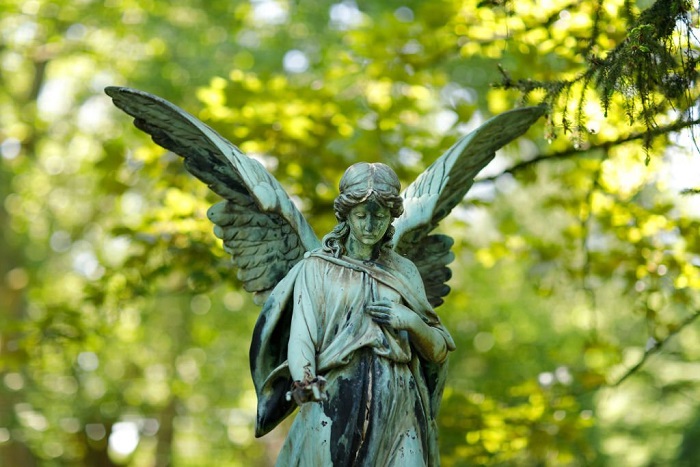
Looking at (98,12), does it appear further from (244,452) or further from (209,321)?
(244,452)

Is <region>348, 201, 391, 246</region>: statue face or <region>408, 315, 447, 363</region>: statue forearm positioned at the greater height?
<region>348, 201, 391, 246</region>: statue face

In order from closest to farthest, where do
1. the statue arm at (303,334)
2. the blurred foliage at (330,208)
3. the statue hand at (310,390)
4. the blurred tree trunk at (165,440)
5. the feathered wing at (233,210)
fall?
the statue hand at (310,390) < the statue arm at (303,334) < the feathered wing at (233,210) < the blurred foliage at (330,208) < the blurred tree trunk at (165,440)

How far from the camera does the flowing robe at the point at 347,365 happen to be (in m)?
4.81

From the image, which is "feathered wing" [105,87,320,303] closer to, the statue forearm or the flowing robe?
the flowing robe

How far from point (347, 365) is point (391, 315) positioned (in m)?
0.30

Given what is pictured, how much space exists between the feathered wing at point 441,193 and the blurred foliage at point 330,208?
361 mm

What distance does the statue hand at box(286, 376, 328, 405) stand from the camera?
448 centimetres

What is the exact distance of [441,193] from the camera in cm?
555

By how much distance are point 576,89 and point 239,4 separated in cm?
667

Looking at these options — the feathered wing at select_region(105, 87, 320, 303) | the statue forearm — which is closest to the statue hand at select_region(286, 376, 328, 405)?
the statue forearm

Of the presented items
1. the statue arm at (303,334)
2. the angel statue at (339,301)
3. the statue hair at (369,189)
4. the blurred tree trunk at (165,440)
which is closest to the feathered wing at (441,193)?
the angel statue at (339,301)

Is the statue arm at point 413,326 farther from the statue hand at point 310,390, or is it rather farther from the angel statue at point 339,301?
the statue hand at point 310,390

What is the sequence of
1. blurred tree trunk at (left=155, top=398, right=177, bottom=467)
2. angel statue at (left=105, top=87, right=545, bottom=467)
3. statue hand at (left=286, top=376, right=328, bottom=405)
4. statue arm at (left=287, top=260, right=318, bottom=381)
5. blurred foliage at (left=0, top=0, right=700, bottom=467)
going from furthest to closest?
blurred tree trunk at (left=155, top=398, right=177, bottom=467) → blurred foliage at (left=0, top=0, right=700, bottom=467) → angel statue at (left=105, top=87, right=545, bottom=467) → statue arm at (left=287, top=260, right=318, bottom=381) → statue hand at (left=286, top=376, right=328, bottom=405)

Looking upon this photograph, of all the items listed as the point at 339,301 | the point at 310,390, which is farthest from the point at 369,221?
the point at 310,390
